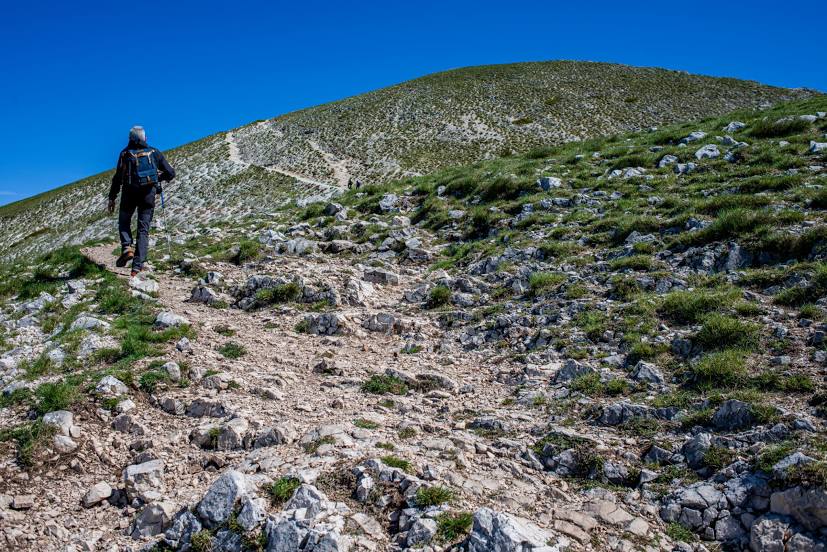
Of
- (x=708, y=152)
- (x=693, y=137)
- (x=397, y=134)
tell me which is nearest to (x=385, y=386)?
(x=708, y=152)

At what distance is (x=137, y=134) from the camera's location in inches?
473

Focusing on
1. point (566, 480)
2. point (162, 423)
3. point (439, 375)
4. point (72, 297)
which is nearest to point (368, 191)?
point (72, 297)

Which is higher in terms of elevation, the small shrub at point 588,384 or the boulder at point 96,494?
the small shrub at point 588,384

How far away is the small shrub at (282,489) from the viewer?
5.25 m

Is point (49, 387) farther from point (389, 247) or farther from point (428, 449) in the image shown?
point (389, 247)

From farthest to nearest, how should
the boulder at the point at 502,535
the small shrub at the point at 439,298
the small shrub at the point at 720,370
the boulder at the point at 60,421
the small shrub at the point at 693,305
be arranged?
the small shrub at the point at 439,298
the small shrub at the point at 693,305
the small shrub at the point at 720,370
the boulder at the point at 60,421
the boulder at the point at 502,535

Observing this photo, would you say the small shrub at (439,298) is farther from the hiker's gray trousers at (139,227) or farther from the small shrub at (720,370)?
the hiker's gray trousers at (139,227)

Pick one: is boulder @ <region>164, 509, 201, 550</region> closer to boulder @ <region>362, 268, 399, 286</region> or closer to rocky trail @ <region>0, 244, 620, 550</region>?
rocky trail @ <region>0, 244, 620, 550</region>

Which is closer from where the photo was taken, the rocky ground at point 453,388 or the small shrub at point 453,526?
the small shrub at point 453,526

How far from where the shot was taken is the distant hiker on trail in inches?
472

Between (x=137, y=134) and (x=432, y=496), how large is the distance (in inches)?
439

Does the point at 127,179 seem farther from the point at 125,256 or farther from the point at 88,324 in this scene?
Answer: the point at 88,324

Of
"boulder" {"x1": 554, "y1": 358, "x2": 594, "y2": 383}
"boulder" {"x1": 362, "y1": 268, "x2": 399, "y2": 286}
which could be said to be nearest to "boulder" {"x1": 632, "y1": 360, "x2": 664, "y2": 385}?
"boulder" {"x1": 554, "y1": 358, "x2": 594, "y2": 383}

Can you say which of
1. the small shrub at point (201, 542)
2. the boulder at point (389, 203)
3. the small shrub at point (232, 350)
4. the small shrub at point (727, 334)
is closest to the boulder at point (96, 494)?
the small shrub at point (201, 542)
